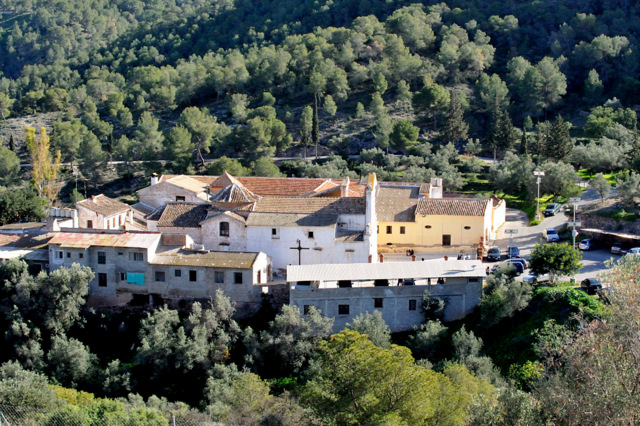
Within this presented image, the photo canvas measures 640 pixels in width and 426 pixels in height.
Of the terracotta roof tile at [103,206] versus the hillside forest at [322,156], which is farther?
the terracotta roof tile at [103,206]

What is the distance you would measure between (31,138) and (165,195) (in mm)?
21201

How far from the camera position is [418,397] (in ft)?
78.0

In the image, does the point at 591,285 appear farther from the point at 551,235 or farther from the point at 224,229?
A: the point at 224,229

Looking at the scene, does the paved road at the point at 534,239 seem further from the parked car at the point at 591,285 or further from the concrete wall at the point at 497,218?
the parked car at the point at 591,285

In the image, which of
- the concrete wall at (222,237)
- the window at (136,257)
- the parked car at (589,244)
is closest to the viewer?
the window at (136,257)

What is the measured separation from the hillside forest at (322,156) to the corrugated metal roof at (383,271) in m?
1.36

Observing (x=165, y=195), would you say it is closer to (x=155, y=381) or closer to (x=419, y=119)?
(x=155, y=381)

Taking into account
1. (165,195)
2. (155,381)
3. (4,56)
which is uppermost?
(4,56)

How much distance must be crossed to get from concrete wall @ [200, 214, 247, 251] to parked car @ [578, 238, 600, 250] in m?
16.9

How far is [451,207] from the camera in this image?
42.4m

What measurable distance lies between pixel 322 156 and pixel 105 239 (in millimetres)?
37755

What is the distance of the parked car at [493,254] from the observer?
39906 millimetres

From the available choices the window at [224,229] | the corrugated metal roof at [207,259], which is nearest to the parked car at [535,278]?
the corrugated metal roof at [207,259]

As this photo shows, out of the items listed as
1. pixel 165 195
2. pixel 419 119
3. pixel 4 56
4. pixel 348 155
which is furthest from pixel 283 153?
pixel 4 56
